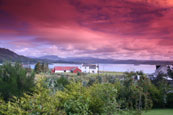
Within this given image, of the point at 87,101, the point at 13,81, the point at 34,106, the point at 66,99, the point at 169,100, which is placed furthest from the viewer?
the point at 169,100

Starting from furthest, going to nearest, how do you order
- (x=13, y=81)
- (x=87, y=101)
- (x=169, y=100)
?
(x=169, y=100), (x=13, y=81), (x=87, y=101)

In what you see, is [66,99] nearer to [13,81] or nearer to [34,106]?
[34,106]

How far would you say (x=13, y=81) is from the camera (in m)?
6.05

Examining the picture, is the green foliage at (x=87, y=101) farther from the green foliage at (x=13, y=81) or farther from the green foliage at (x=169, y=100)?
the green foliage at (x=169, y=100)

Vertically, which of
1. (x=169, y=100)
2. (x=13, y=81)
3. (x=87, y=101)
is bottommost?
(x=169, y=100)

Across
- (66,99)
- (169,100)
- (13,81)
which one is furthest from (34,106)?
(169,100)

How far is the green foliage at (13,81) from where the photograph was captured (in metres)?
5.84

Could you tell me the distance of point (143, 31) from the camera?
1161 centimetres

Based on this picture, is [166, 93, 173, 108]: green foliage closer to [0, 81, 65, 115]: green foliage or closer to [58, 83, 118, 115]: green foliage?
[58, 83, 118, 115]: green foliage

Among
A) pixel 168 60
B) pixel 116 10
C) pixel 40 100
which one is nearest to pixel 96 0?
pixel 116 10

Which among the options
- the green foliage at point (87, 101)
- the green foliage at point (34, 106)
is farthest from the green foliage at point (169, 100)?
the green foliage at point (34, 106)

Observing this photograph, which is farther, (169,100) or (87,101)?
(169,100)

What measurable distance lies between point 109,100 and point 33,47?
15637 mm

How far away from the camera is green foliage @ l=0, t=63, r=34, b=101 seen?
584 cm
